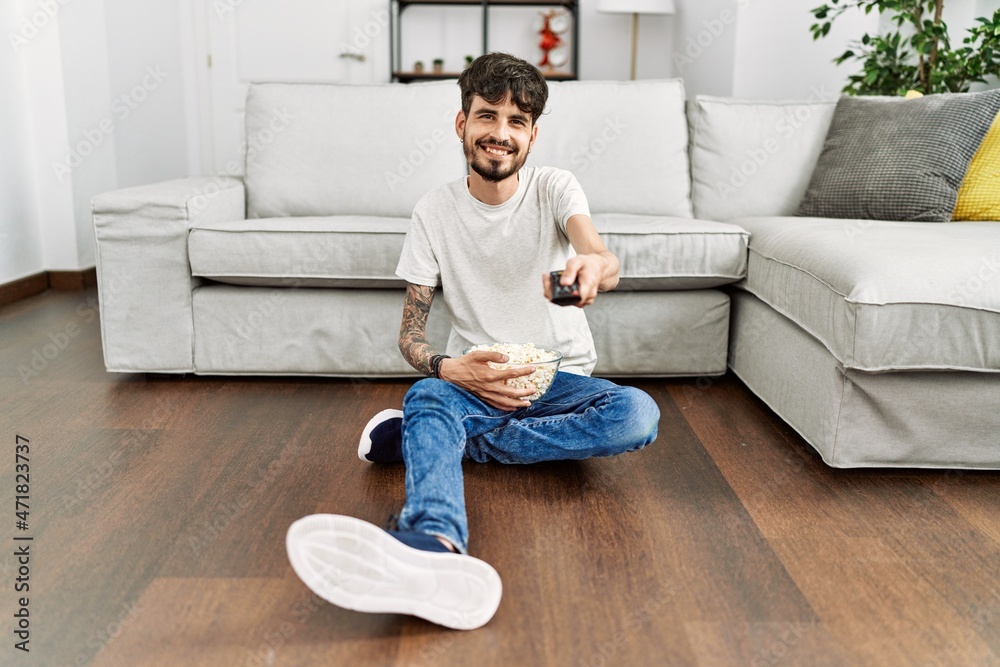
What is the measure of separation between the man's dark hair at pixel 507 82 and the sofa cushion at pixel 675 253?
791 millimetres

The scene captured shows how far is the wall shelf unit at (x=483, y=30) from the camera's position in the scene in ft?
17.9

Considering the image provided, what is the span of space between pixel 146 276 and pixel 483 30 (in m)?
3.65

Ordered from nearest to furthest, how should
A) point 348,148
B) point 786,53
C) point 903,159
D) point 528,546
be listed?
point 528,546 → point 903,159 → point 348,148 → point 786,53

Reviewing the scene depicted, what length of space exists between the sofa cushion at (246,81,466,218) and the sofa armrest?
1.19 ft

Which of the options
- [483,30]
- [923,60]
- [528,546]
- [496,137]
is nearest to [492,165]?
[496,137]

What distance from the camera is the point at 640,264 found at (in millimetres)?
2471

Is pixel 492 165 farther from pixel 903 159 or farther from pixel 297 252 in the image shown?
pixel 903 159

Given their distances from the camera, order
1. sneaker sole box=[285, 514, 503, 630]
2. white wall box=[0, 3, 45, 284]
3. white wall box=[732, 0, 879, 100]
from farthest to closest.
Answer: white wall box=[732, 0, 879, 100]
white wall box=[0, 3, 45, 284]
sneaker sole box=[285, 514, 503, 630]

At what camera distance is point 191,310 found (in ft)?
8.23

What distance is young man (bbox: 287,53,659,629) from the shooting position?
1.50m

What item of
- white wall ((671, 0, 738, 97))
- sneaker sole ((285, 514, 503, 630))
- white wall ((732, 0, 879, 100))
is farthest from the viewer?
white wall ((671, 0, 738, 97))

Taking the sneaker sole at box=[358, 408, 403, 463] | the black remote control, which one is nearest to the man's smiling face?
the black remote control

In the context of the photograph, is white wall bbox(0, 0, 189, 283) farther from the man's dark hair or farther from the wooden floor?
the man's dark hair

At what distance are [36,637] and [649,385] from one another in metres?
1.78
